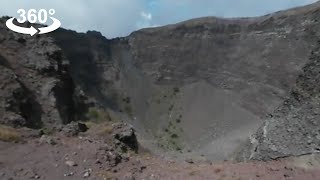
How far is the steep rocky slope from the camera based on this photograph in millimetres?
89312

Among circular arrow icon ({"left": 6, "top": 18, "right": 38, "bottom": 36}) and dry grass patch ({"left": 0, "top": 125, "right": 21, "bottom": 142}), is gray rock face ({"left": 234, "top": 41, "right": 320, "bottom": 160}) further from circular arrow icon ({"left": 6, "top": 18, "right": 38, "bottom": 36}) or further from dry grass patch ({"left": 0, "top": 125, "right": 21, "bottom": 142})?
circular arrow icon ({"left": 6, "top": 18, "right": 38, "bottom": 36})

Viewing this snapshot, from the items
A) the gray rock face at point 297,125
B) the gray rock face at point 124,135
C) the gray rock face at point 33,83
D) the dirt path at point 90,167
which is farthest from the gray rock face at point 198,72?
the dirt path at point 90,167

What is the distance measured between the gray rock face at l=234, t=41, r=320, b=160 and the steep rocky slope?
44.2 meters

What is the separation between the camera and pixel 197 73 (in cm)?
11006

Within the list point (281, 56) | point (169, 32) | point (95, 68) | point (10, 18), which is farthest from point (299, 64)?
point (10, 18)

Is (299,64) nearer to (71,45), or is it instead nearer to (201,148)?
(201,148)

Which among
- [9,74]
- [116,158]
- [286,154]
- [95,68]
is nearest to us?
[116,158]

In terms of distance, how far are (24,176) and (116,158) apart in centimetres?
347

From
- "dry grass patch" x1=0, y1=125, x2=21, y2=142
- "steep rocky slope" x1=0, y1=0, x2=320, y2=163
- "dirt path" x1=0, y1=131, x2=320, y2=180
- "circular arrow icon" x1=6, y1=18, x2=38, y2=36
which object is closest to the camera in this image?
"dirt path" x1=0, y1=131, x2=320, y2=180

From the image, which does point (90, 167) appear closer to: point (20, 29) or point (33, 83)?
point (33, 83)

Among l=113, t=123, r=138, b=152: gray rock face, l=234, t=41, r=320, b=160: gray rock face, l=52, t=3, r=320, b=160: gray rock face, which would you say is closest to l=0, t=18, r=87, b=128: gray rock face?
l=113, t=123, r=138, b=152: gray rock face

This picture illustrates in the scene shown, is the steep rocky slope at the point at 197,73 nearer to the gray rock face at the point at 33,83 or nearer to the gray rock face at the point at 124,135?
the gray rock face at the point at 33,83

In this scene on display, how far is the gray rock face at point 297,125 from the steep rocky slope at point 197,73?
4420 cm

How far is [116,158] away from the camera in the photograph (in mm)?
20094
